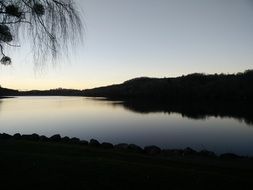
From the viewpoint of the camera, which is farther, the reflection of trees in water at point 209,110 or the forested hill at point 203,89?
the forested hill at point 203,89

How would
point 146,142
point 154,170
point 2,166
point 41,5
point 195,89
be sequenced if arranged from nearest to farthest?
1. point 41,5
2. point 2,166
3. point 154,170
4. point 146,142
5. point 195,89

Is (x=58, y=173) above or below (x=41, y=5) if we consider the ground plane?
below

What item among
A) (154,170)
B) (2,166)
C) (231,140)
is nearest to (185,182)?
(154,170)

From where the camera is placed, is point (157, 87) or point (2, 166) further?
point (157, 87)

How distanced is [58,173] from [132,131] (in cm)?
2532

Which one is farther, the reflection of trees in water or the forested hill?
the forested hill

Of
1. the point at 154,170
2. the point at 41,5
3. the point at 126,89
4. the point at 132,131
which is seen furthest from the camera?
the point at 126,89

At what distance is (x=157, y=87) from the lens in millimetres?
134750

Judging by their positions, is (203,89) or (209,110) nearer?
(209,110)

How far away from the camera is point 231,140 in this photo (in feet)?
87.8

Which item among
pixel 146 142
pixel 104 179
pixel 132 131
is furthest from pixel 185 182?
pixel 132 131

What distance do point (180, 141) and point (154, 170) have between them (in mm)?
18468

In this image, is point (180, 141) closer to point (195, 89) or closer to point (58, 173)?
point (58, 173)

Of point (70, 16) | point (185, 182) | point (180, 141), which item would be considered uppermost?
point (70, 16)
